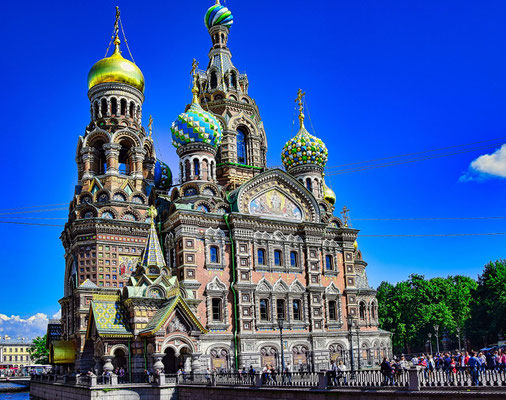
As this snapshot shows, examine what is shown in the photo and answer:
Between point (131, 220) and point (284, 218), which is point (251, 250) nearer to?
point (284, 218)

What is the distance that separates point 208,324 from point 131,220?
7931 millimetres

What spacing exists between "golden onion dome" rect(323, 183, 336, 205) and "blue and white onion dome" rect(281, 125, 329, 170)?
401cm

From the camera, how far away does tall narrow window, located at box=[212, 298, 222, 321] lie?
31172 millimetres

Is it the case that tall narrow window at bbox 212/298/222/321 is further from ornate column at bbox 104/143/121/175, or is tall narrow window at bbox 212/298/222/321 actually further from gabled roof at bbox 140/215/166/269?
ornate column at bbox 104/143/121/175

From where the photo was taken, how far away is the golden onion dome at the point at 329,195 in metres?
43.5

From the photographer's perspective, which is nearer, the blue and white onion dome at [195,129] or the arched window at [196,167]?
the arched window at [196,167]

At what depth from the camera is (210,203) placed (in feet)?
107

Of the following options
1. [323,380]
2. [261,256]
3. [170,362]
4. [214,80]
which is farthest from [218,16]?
[323,380]

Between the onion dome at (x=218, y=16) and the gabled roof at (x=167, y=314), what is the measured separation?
23147 millimetres

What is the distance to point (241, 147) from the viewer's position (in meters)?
39.5

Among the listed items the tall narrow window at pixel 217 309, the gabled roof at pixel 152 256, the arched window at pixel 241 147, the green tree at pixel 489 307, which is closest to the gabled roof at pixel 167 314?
the gabled roof at pixel 152 256

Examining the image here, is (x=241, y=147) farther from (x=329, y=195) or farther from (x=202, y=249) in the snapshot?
(x=202, y=249)

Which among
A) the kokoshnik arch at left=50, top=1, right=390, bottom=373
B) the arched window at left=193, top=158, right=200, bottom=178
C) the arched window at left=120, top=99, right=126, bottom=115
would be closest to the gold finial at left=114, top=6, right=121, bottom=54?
the kokoshnik arch at left=50, top=1, right=390, bottom=373

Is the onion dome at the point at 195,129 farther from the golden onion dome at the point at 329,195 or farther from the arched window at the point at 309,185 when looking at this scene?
the golden onion dome at the point at 329,195
